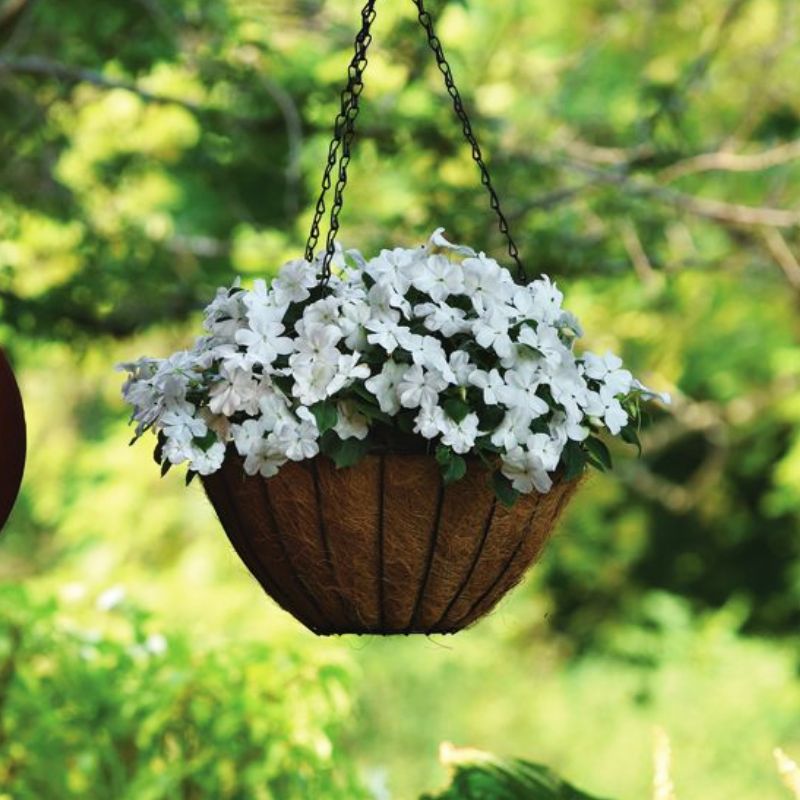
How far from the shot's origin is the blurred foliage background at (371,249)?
3.53m

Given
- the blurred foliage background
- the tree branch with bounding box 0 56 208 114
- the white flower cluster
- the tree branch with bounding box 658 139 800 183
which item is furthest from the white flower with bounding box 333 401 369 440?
the tree branch with bounding box 658 139 800 183

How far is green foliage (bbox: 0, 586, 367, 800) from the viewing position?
3.44 meters

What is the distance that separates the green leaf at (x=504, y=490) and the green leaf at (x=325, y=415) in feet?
0.68

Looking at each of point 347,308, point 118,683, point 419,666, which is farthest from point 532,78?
point 347,308

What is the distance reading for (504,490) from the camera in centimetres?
182

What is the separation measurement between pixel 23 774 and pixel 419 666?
3893mm

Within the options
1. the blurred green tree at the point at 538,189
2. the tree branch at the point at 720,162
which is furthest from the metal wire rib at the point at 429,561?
the tree branch at the point at 720,162

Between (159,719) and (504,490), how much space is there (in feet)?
5.97

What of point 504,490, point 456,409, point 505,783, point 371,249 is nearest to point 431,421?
point 456,409

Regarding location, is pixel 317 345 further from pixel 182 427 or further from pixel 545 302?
pixel 545 302

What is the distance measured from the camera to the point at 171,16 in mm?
4121

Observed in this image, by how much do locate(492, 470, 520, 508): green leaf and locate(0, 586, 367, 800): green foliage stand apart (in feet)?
5.72

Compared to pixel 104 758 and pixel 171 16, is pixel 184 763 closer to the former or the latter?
pixel 104 758

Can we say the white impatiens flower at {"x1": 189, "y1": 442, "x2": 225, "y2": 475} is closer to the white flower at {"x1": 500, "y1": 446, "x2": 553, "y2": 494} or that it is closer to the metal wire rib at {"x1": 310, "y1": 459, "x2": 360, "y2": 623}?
the metal wire rib at {"x1": 310, "y1": 459, "x2": 360, "y2": 623}
